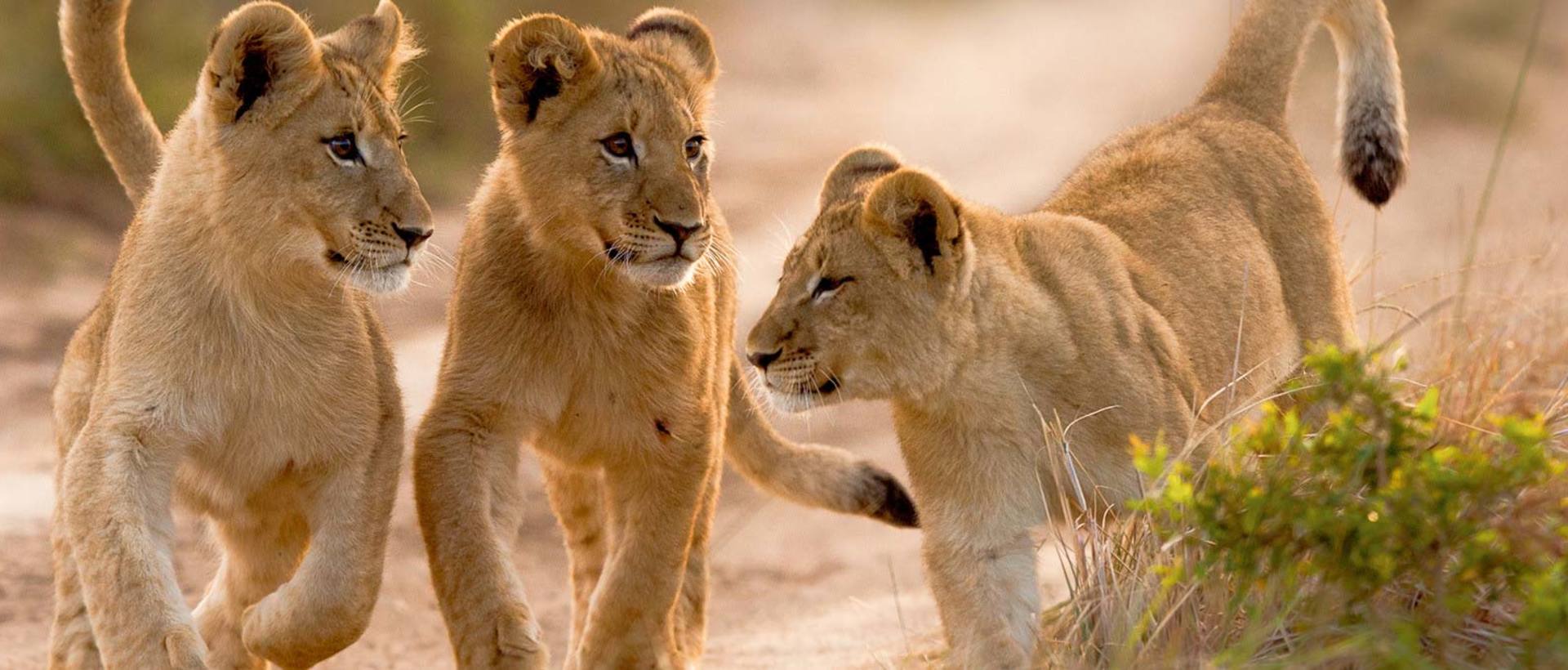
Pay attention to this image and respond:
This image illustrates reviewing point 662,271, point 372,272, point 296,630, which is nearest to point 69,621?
point 296,630

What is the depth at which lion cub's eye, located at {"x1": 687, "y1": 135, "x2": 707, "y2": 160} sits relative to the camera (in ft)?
14.8

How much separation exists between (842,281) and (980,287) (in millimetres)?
308

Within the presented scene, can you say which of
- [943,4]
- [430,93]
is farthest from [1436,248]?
[943,4]

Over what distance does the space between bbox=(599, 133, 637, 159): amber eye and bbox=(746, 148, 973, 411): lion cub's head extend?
54 centimetres

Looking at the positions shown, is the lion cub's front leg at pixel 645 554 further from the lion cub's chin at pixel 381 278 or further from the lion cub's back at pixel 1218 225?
the lion cub's back at pixel 1218 225

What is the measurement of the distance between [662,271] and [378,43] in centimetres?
90

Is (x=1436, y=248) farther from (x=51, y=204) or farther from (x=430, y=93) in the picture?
(x=51, y=204)

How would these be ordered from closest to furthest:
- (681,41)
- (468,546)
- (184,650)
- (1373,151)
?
(184,650)
(468,546)
(681,41)
(1373,151)

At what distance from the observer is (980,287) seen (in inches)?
165

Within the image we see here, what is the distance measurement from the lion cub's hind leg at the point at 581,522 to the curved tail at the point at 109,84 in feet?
4.47

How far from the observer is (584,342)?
4.45 m

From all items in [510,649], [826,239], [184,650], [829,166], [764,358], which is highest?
[826,239]

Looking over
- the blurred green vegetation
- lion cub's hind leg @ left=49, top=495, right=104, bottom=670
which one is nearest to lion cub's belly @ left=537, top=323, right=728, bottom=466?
lion cub's hind leg @ left=49, top=495, right=104, bottom=670

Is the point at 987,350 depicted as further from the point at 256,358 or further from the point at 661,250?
the point at 256,358
